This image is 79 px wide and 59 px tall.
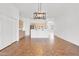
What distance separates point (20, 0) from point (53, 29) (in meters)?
14.2

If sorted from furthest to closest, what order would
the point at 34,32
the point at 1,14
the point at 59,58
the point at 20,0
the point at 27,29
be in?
the point at 27,29, the point at 34,32, the point at 1,14, the point at 20,0, the point at 59,58

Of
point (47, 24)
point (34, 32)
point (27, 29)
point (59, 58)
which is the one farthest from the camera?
point (47, 24)

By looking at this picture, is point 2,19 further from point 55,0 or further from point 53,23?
point 53,23

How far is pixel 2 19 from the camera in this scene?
5.66 metres

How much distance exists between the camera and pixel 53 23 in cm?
1662

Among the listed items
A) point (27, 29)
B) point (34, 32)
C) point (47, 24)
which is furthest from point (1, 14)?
point (47, 24)

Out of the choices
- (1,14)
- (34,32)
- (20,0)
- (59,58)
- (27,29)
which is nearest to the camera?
(59,58)

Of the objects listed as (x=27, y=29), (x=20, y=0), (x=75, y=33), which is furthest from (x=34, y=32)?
(x=20, y=0)

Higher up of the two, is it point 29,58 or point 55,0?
point 55,0

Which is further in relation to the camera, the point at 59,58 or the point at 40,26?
the point at 40,26

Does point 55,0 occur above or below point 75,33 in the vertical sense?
above

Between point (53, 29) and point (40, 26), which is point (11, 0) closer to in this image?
point (53, 29)

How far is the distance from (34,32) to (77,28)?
7262mm

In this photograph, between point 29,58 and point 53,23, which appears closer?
point 29,58
